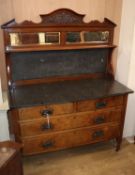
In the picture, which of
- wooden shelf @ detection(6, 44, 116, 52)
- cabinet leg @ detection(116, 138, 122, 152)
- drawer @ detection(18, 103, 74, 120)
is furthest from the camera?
cabinet leg @ detection(116, 138, 122, 152)

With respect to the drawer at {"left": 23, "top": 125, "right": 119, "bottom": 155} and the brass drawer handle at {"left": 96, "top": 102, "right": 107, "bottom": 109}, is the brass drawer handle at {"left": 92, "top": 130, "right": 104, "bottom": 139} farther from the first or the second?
the brass drawer handle at {"left": 96, "top": 102, "right": 107, "bottom": 109}

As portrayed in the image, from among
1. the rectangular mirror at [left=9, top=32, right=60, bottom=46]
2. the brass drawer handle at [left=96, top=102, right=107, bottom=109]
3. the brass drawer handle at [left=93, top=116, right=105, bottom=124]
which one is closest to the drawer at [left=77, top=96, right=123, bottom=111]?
the brass drawer handle at [left=96, top=102, right=107, bottom=109]

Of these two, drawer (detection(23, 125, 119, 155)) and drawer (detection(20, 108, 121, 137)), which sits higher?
drawer (detection(20, 108, 121, 137))

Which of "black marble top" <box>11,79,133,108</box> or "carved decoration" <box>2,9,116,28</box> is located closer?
"black marble top" <box>11,79,133,108</box>

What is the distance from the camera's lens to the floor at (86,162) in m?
1.94

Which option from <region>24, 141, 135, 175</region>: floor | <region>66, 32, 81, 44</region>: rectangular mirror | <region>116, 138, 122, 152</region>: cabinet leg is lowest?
<region>24, 141, 135, 175</region>: floor

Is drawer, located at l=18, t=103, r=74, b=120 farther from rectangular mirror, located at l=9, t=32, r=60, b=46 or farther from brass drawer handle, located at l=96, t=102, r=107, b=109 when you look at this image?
rectangular mirror, located at l=9, t=32, r=60, b=46

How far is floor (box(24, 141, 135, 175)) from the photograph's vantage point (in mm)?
1942

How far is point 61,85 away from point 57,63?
238 mm

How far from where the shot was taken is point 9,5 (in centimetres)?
178

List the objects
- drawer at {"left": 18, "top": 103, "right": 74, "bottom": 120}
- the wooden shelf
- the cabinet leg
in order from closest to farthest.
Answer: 1. drawer at {"left": 18, "top": 103, "right": 74, "bottom": 120}
2. the wooden shelf
3. the cabinet leg

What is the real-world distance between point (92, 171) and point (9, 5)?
5.68ft

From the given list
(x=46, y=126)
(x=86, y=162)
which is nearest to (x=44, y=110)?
(x=46, y=126)

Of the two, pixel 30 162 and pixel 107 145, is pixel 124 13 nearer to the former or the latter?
pixel 107 145
